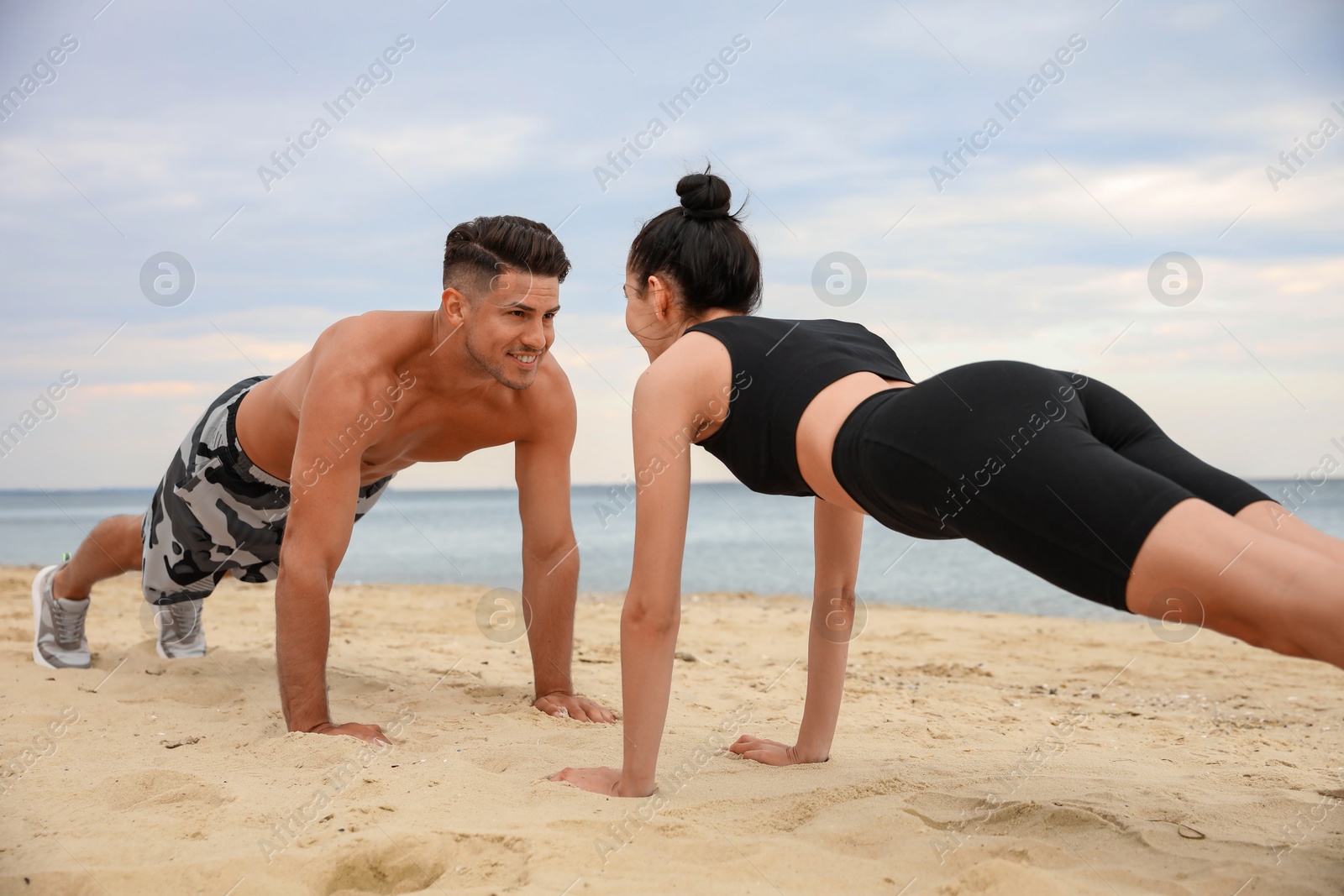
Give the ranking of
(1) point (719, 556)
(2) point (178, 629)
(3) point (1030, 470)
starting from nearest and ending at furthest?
(3) point (1030, 470), (2) point (178, 629), (1) point (719, 556)

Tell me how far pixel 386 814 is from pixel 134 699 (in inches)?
89.8

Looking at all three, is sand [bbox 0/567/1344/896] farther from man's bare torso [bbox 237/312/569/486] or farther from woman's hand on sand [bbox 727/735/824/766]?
man's bare torso [bbox 237/312/569/486]

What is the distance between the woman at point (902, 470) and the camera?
176 cm

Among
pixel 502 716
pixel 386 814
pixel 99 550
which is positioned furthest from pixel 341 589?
pixel 386 814

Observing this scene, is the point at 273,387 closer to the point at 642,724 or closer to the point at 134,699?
the point at 134,699

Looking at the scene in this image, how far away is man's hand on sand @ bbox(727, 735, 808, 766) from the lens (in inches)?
123

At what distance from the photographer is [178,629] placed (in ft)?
16.3

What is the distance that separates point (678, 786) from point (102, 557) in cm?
353

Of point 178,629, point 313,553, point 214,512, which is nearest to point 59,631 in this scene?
point 178,629

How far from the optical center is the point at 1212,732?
3992 mm

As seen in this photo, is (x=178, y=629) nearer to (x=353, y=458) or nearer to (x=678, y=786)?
(x=353, y=458)

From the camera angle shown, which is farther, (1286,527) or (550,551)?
(550,551)

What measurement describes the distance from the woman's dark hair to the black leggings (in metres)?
0.65

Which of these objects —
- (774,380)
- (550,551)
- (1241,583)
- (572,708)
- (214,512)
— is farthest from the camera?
(214,512)
